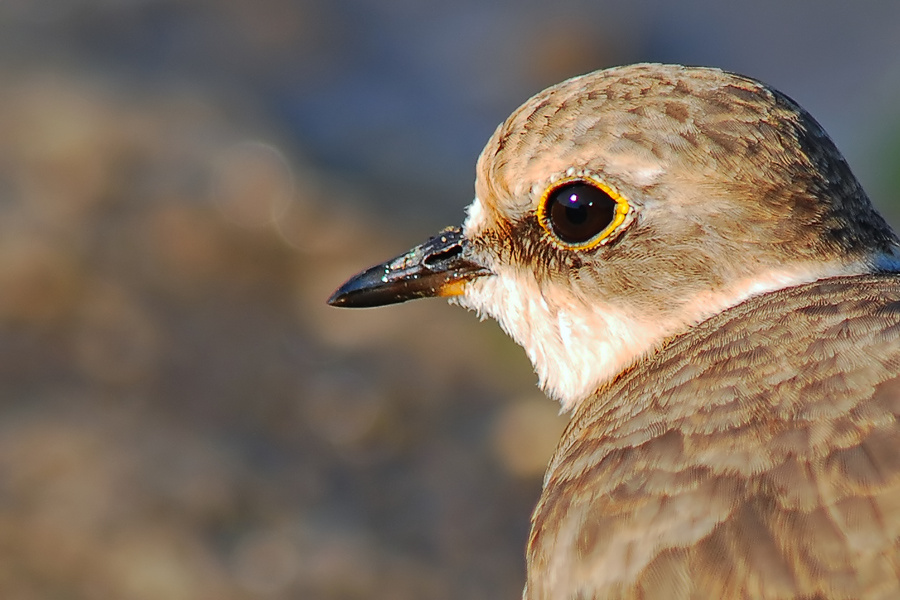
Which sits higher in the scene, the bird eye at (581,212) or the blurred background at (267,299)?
the blurred background at (267,299)

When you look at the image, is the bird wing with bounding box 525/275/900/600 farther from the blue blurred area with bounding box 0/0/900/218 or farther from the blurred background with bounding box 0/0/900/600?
the blue blurred area with bounding box 0/0/900/218

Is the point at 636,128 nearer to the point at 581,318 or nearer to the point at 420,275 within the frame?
the point at 581,318

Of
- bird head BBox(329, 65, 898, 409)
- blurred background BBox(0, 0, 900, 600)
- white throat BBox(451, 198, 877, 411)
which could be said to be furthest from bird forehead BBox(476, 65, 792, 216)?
blurred background BBox(0, 0, 900, 600)

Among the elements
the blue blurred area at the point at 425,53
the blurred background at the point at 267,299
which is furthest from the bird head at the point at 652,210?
the blue blurred area at the point at 425,53

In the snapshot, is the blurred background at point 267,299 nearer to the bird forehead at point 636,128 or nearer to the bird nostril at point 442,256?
the bird nostril at point 442,256

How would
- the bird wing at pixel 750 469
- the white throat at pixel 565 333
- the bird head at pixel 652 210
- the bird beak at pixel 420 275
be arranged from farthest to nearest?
the bird beak at pixel 420 275
the white throat at pixel 565 333
the bird head at pixel 652 210
the bird wing at pixel 750 469

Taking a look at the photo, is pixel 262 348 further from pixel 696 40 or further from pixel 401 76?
pixel 696 40

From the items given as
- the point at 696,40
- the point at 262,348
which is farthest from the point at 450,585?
the point at 696,40
